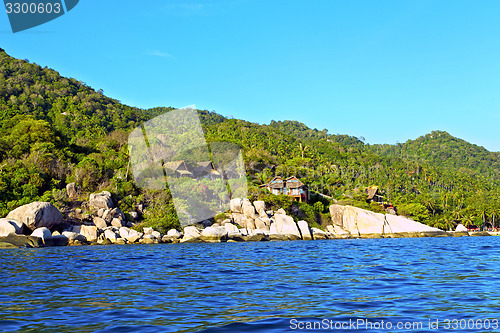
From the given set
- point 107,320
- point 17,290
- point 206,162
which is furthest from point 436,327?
point 206,162

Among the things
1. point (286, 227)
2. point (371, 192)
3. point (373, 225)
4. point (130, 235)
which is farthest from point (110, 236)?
point (371, 192)

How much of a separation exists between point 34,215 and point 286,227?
922 inches

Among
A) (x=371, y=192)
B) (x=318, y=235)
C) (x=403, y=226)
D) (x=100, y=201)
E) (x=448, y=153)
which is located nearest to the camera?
(x=100, y=201)

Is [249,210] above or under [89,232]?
above

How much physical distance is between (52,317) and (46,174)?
140ft

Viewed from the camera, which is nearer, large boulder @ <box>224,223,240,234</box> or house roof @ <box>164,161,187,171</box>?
large boulder @ <box>224,223,240,234</box>

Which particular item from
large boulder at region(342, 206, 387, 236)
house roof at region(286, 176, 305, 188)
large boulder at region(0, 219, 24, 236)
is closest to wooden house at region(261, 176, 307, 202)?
house roof at region(286, 176, 305, 188)

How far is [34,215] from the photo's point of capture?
30.6m

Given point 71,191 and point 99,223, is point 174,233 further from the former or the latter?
point 71,191

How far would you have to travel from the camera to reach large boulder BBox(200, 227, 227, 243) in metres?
36.3

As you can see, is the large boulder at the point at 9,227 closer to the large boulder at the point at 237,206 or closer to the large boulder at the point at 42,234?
the large boulder at the point at 42,234

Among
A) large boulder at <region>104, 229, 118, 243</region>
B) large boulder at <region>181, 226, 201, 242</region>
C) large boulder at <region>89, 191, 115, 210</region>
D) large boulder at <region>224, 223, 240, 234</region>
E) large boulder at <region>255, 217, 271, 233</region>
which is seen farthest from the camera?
large boulder at <region>255, 217, 271, 233</region>

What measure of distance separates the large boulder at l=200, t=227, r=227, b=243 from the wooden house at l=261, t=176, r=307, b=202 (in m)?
Answer: 19.1

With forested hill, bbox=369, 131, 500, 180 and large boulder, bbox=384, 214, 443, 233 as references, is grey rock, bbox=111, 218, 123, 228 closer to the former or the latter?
large boulder, bbox=384, 214, 443, 233
